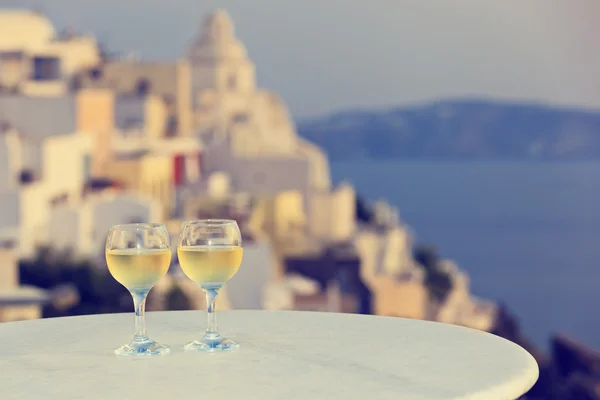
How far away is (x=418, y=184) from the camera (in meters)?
104

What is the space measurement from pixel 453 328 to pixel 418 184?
102 m

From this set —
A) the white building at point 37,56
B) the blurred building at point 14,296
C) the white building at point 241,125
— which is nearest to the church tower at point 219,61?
the white building at point 241,125

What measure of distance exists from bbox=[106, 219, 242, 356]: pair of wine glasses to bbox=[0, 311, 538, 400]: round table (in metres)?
0.05

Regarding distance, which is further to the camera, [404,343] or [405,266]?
[405,266]

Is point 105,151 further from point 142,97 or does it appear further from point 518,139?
point 518,139

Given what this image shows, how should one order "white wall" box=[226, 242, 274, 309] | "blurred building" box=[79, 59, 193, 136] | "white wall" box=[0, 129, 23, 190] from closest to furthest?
"white wall" box=[226, 242, 274, 309] → "white wall" box=[0, 129, 23, 190] → "blurred building" box=[79, 59, 193, 136]

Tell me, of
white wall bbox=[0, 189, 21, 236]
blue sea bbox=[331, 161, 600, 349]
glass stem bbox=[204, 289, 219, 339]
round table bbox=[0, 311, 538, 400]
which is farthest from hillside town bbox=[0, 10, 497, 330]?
blue sea bbox=[331, 161, 600, 349]

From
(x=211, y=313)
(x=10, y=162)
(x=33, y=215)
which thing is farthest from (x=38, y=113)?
(x=211, y=313)

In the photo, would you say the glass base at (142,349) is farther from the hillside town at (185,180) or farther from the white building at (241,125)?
the white building at (241,125)

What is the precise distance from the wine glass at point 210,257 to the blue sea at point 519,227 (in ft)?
160

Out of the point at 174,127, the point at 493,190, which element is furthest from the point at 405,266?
the point at 493,190

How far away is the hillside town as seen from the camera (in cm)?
1969

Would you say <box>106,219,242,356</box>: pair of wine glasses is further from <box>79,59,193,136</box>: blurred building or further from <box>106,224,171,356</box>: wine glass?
<box>79,59,193,136</box>: blurred building

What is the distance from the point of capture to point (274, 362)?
7.26ft
